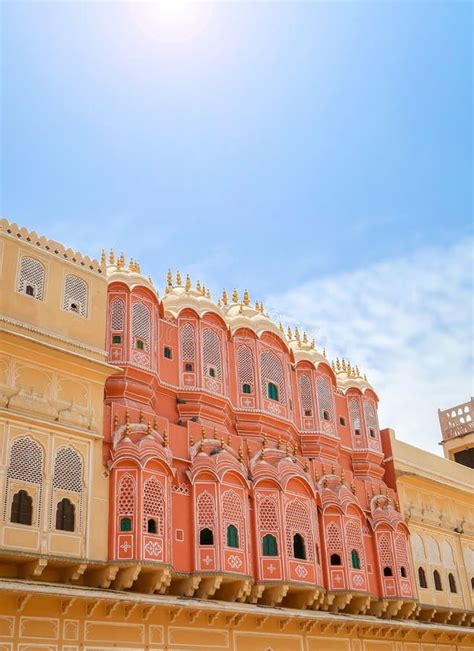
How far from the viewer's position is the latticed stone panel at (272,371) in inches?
969

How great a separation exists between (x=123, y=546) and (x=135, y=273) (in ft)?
27.5

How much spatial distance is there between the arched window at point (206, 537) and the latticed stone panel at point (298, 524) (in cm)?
256

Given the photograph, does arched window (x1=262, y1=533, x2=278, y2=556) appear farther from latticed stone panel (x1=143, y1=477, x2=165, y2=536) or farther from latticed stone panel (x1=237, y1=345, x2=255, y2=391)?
latticed stone panel (x1=237, y1=345, x2=255, y2=391)

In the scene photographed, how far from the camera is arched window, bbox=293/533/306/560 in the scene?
829 inches

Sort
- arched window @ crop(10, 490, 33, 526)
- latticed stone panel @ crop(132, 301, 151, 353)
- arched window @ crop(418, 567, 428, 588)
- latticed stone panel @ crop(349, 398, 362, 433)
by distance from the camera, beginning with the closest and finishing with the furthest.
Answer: arched window @ crop(10, 490, 33, 526)
latticed stone panel @ crop(132, 301, 151, 353)
arched window @ crop(418, 567, 428, 588)
latticed stone panel @ crop(349, 398, 362, 433)

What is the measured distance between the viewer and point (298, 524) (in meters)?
21.4

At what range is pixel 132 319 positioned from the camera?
21.3 metres

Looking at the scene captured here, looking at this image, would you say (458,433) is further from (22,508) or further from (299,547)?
(22,508)

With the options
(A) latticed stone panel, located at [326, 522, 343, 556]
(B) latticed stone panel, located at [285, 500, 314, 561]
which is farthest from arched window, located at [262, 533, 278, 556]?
(A) latticed stone panel, located at [326, 522, 343, 556]

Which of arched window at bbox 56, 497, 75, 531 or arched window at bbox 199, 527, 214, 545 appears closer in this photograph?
arched window at bbox 56, 497, 75, 531

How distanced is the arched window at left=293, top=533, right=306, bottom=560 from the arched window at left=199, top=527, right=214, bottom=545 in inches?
119

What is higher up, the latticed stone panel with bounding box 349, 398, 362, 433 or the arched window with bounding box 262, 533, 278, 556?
the latticed stone panel with bounding box 349, 398, 362, 433

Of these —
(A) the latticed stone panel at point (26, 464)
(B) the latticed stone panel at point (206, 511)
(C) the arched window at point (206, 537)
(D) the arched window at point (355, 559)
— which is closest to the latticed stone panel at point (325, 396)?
(D) the arched window at point (355, 559)

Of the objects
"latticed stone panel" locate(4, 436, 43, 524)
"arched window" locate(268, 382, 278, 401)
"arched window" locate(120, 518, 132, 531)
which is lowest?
"arched window" locate(120, 518, 132, 531)
